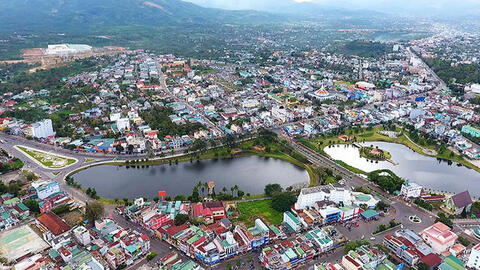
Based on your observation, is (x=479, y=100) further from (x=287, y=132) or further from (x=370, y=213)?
(x=370, y=213)

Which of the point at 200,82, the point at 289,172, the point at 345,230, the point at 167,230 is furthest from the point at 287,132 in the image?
the point at 200,82

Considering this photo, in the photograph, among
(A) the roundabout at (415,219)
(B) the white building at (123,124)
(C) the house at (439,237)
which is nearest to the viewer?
(C) the house at (439,237)

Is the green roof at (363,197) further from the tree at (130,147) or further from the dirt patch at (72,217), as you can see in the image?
the tree at (130,147)

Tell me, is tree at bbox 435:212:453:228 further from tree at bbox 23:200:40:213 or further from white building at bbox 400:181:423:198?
tree at bbox 23:200:40:213

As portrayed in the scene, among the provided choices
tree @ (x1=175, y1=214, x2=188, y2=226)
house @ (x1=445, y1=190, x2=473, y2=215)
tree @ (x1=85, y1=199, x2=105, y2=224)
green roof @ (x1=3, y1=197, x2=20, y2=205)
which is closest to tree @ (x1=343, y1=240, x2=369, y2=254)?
house @ (x1=445, y1=190, x2=473, y2=215)

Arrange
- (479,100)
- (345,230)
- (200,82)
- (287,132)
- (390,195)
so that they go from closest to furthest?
(345,230)
(390,195)
(287,132)
(479,100)
(200,82)

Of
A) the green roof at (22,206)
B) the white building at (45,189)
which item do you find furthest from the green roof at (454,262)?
the green roof at (22,206)

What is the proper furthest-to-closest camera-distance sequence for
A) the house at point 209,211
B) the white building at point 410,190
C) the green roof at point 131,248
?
the white building at point 410,190, the house at point 209,211, the green roof at point 131,248
